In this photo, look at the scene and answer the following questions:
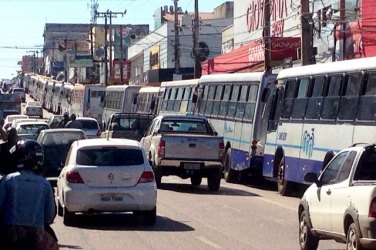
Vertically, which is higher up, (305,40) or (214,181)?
(305,40)

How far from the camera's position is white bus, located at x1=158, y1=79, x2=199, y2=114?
4225 cm

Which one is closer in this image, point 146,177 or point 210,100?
point 146,177

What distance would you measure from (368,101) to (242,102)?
1101cm

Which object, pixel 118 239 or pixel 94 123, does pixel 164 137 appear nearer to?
pixel 118 239

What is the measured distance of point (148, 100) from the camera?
2156 inches

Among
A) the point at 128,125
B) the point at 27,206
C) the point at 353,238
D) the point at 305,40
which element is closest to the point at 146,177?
the point at 353,238

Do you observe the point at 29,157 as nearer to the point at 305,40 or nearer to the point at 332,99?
the point at 332,99

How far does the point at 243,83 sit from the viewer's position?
1297 inches

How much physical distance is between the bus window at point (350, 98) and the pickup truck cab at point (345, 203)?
6.77 m

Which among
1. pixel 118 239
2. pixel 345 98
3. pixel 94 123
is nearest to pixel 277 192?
pixel 345 98

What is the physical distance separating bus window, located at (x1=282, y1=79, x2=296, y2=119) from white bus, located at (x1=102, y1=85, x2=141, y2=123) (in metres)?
29.8

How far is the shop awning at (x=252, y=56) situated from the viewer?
2057 inches

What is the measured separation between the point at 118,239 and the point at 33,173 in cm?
800

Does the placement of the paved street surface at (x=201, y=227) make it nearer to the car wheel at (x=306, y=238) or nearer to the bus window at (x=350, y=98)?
the car wheel at (x=306, y=238)
